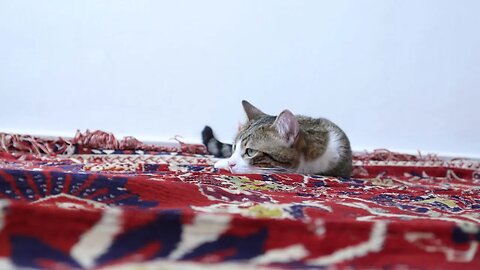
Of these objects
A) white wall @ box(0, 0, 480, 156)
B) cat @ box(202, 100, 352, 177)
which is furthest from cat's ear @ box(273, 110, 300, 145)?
white wall @ box(0, 0, 480, 156)

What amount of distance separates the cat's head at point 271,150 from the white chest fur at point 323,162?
0.11ft

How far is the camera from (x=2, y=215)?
373 millimetres

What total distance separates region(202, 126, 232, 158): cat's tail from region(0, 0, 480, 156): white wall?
24 centimetres

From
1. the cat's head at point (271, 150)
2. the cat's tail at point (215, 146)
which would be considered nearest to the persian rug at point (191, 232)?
the cat's head at point (271, 150)

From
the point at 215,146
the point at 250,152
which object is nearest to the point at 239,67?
the point at 215,146

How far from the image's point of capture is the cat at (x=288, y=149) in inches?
44.1

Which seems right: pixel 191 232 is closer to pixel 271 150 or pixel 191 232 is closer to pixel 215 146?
pixel 271 150

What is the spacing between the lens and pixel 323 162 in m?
1.19

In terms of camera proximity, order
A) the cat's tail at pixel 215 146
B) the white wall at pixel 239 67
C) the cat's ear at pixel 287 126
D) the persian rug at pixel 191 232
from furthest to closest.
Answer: the white wall at pixel 239 67 → the cat's tail at pixel 215 146 → the cat's ear at pixel 287 126 → the persian rug at pixel 191 232

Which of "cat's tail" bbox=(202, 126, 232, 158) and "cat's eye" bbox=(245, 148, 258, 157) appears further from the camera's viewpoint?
"cat's tail" bbox=(202, 126, 232, 158)

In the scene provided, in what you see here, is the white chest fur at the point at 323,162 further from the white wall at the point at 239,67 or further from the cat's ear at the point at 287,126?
the white wall at the point at 239,67

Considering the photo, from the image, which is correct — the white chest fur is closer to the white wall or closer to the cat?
the cat

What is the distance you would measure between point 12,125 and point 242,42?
3.03 feet

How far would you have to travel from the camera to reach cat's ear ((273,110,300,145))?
1098mm
